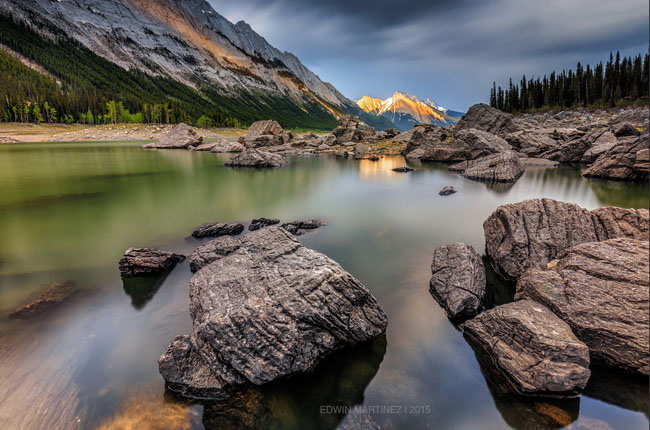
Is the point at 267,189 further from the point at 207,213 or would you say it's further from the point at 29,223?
the point at 29,223

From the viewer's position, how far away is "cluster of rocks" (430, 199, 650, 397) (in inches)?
236

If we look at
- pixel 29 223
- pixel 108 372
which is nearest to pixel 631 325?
pixel 108 372

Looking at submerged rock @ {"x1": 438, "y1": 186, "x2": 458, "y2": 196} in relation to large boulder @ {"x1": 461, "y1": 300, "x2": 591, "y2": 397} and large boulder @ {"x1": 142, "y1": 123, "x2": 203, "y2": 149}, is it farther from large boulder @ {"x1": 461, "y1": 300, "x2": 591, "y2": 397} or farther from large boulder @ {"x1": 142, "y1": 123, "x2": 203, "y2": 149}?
large boulder @ {"x1": 142, "y1": 123, "x2": 203, "y2": 149}

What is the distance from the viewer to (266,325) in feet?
21.1

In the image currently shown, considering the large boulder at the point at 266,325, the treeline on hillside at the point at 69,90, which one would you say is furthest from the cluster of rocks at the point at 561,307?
the treeline on hillside at the point at 69,90

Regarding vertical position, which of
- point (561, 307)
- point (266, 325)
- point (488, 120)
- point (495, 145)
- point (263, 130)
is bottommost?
point (561, 307)

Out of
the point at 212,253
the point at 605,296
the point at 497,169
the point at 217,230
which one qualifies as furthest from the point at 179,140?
the point at 605,296

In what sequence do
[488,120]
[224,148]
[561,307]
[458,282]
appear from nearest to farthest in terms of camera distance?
[561,307] → [458,282] → [488,120] → [224,148]

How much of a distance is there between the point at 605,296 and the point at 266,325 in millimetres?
8227

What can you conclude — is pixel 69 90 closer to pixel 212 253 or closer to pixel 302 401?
pixel 212 253

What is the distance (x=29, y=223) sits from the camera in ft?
53.5

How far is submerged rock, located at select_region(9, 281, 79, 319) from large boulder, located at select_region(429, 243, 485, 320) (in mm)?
12238

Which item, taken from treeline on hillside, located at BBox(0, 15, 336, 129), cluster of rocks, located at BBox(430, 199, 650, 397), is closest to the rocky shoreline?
cluster of rocks, located at BBox(430, 199, 650, 397)

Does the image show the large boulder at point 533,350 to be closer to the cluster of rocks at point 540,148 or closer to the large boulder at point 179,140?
the cluster of rocks at point 540,148
